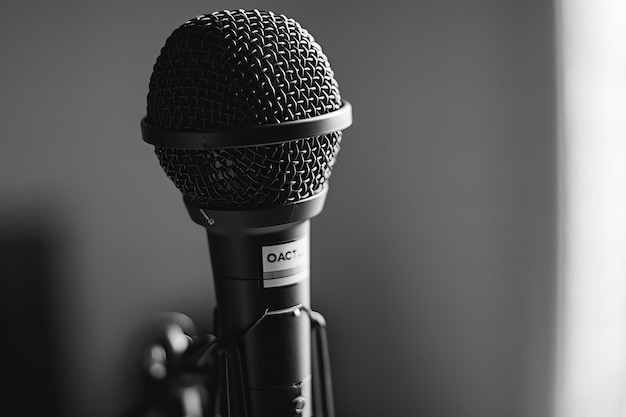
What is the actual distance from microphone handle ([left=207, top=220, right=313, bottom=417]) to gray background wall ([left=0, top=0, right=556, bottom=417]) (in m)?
0.48

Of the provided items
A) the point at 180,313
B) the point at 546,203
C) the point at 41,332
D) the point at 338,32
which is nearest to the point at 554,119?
the point at 546,203

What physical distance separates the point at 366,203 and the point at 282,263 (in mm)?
743

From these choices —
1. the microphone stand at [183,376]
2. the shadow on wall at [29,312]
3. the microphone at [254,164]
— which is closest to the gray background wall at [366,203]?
the shadow on wall at [29,312]

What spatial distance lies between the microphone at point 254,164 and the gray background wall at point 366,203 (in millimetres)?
479

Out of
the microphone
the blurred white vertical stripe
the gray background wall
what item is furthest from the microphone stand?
the blurred white vertical stripe

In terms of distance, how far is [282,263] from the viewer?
2.73 feet

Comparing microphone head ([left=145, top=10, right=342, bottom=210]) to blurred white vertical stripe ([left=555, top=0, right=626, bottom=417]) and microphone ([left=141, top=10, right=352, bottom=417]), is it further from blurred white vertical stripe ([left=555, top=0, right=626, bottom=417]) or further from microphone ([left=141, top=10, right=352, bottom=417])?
blurred white vertical stripe ([left=555, top=0, right=626, bottom=417])

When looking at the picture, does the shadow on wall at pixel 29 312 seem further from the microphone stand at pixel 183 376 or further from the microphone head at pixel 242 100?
the microphone head at pixel 242 100

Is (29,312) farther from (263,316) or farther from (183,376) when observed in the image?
(263,316)

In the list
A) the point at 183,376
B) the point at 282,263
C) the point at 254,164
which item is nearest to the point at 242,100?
the point at 254,164

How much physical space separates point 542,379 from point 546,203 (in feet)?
1.16

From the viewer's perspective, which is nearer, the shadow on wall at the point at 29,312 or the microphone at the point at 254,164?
the microphone at the point at 254,164

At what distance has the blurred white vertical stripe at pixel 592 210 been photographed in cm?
126

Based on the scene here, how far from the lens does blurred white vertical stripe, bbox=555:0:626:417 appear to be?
1263 mm
